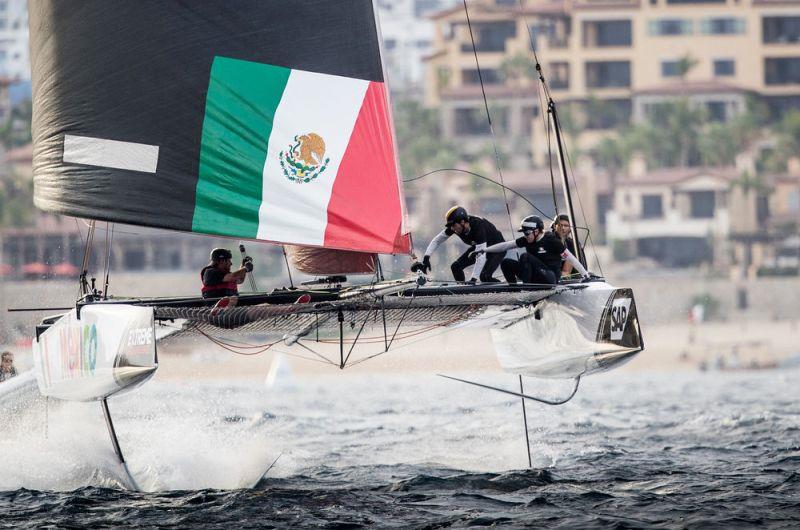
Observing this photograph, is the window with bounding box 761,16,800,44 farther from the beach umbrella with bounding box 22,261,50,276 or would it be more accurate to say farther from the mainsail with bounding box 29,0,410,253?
the mainsail with bounding box 29,0,410,253

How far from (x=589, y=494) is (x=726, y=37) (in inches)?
2645

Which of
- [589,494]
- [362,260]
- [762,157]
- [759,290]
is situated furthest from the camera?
[762,157]

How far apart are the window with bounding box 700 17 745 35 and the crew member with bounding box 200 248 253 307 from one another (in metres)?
66.5

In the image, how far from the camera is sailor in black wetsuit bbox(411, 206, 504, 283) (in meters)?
10.8

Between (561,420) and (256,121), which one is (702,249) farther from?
(256,121)

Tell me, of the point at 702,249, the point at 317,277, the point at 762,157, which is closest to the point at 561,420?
the point at 317,277

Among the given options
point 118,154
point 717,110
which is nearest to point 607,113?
point 717,110

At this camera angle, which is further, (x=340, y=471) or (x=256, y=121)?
(x=340, y=471)

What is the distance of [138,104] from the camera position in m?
10.5

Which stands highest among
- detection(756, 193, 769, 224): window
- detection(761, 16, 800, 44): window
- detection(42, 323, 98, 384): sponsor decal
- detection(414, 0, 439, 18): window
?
detection(414, 0, 439, 18): window

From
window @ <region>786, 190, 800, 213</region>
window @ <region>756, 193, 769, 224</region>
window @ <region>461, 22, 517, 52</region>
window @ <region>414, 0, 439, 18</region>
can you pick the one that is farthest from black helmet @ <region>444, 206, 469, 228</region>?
window @ <region>414, 0, 439, 18</region>

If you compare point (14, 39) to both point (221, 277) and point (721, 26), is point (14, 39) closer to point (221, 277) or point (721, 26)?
point (721, 26)

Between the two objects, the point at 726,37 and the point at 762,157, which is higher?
the point at 726,37

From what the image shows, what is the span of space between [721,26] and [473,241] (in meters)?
66.2
